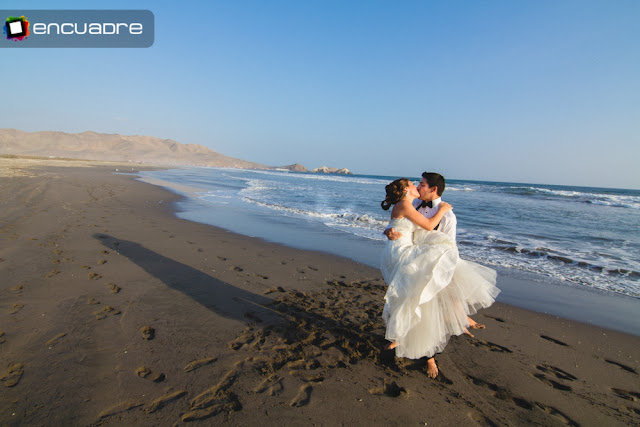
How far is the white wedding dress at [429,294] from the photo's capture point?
2.87 metres

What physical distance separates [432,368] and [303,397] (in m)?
1.42

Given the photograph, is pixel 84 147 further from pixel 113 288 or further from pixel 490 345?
pixel 490 345

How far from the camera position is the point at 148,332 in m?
3.38

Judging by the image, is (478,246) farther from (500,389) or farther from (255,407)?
(255,407)

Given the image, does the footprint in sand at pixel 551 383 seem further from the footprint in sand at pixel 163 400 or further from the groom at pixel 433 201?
the footprint in sand at pixel 163 400

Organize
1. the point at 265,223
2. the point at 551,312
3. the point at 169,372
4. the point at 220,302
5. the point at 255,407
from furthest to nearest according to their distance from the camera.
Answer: the point at 265,223, the point at 551,312, the point at 220,302, the point at 169,372, the point at 255,407

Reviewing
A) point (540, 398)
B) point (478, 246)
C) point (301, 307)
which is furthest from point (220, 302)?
point (478, 246)

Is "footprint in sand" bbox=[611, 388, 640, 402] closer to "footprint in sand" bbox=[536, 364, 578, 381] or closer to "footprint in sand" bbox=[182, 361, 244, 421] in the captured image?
Answer: "footprint in sand" bbox=[536, 364, 578, 381]

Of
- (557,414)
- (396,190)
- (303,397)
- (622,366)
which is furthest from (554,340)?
(303,397)

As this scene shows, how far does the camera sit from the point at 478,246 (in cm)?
916

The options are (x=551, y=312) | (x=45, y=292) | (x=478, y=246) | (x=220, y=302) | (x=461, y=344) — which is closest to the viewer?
(x=461, y=344)

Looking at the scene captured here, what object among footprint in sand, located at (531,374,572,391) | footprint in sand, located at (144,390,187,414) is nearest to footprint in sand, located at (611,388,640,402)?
footprint in sand, located at (531,374,572,391)

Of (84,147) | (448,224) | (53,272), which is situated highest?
(84,147)

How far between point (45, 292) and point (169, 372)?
278 centimetres
